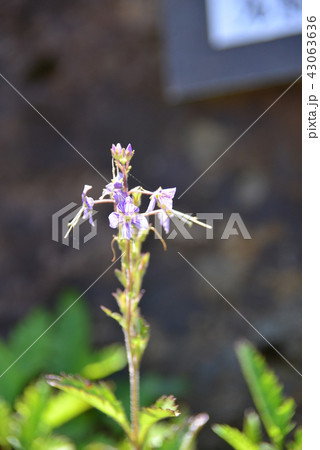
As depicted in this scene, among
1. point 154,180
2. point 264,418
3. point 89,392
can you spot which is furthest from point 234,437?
point 154,180

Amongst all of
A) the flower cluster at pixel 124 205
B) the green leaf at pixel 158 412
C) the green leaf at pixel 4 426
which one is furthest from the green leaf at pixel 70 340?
the flower cluster at pixel 124 205

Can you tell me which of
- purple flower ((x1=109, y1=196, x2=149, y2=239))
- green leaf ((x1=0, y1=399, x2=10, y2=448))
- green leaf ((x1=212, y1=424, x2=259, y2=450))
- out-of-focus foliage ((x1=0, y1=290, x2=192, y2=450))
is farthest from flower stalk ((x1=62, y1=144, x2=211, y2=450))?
out-of-focus foliage ((x1=0, y1=290, x2=192, y2=450))

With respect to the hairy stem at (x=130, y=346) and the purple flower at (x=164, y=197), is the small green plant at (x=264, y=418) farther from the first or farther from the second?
the purple flower at (x=164, y=197)

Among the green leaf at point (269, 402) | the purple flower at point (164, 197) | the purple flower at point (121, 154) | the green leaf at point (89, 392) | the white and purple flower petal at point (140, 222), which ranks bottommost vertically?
the green leaf at point (269, 402)

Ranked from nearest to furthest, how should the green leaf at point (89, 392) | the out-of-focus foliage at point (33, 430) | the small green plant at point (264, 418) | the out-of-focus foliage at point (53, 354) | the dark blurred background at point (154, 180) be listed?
the green leaf at point (89, 392) < the small green plant at point (264, 418) < the out-of-focus foliage at point (33, 430) < the out-of-focus foliage at point (53, 354) < the dark blurred background at point (154, 180)

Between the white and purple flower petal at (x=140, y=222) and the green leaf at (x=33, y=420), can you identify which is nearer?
the white and purple flower petal at (x=140, y=222)

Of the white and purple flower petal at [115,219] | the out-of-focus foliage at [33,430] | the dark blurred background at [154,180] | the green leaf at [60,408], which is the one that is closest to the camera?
the white and purple flower petal at [115,219]

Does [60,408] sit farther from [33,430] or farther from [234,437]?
[234,437]
